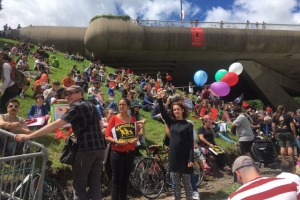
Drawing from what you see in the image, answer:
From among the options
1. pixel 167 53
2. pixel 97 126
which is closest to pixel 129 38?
pixel 167 53

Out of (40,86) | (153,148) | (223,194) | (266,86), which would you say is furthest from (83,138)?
(266,86)

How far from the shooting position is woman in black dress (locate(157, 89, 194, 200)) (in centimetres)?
514

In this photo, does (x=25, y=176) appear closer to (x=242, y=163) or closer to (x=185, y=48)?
(x=242, y=163)

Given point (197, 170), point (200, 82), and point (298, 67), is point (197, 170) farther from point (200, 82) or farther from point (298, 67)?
point (298, 67)

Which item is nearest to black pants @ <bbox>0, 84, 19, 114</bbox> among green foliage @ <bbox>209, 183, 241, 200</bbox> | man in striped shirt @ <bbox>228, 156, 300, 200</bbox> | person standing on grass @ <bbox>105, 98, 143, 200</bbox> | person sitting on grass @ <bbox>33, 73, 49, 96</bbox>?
person standing on grass @ <bbox>105, 98, 143, 200</bbox>

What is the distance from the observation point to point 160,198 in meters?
6.41

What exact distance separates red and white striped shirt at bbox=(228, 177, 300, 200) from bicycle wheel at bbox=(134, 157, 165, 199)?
4163mm

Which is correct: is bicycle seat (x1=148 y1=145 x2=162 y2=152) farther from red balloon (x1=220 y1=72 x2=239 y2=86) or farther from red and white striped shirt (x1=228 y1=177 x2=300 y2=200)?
red and white striped shirt (x1=228 y1=177 x2=300 y2=200)

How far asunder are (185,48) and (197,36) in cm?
145

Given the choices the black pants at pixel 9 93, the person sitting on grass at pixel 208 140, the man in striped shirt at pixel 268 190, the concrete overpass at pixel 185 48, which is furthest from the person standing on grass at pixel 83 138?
the concrete overpass at pixel 185 48

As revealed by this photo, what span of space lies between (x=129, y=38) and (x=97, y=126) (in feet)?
75.9

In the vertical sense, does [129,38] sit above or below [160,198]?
above

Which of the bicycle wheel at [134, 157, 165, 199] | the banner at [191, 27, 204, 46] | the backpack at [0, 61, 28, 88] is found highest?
the banner at [191, 27, 204, 46]

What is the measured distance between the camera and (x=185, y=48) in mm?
28312
